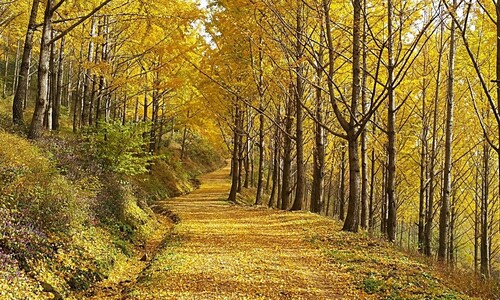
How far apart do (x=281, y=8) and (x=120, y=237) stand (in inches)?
311

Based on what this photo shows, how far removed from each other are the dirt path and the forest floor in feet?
0.04

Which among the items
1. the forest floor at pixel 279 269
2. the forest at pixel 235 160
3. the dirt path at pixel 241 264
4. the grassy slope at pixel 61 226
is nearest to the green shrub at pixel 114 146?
the forest at pixel 235 160

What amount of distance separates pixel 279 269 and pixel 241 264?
73 cm

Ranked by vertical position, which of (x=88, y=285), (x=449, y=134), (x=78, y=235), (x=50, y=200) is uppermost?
(x=449, y=134)

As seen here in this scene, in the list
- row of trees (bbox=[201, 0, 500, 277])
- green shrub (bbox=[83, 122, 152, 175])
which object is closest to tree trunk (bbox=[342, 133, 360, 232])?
row of trees (bbox=[201, 0, 500, 277])

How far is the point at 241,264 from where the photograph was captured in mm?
7492

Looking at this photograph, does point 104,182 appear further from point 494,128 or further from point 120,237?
point 494,128

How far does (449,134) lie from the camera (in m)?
11.3

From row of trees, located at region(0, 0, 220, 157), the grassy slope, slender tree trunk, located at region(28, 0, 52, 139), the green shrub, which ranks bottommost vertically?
the grassy slope

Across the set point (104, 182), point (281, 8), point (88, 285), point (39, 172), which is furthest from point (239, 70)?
point (88, 285)

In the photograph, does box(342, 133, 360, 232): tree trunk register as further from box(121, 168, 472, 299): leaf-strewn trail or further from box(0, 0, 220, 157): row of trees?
box(0, 0, 220, 157): row of trees

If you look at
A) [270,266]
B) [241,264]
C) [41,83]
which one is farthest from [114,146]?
[270,266]

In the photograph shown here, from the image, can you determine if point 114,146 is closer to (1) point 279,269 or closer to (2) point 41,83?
(2) point 41,83

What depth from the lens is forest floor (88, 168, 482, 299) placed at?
5871 millimetres
